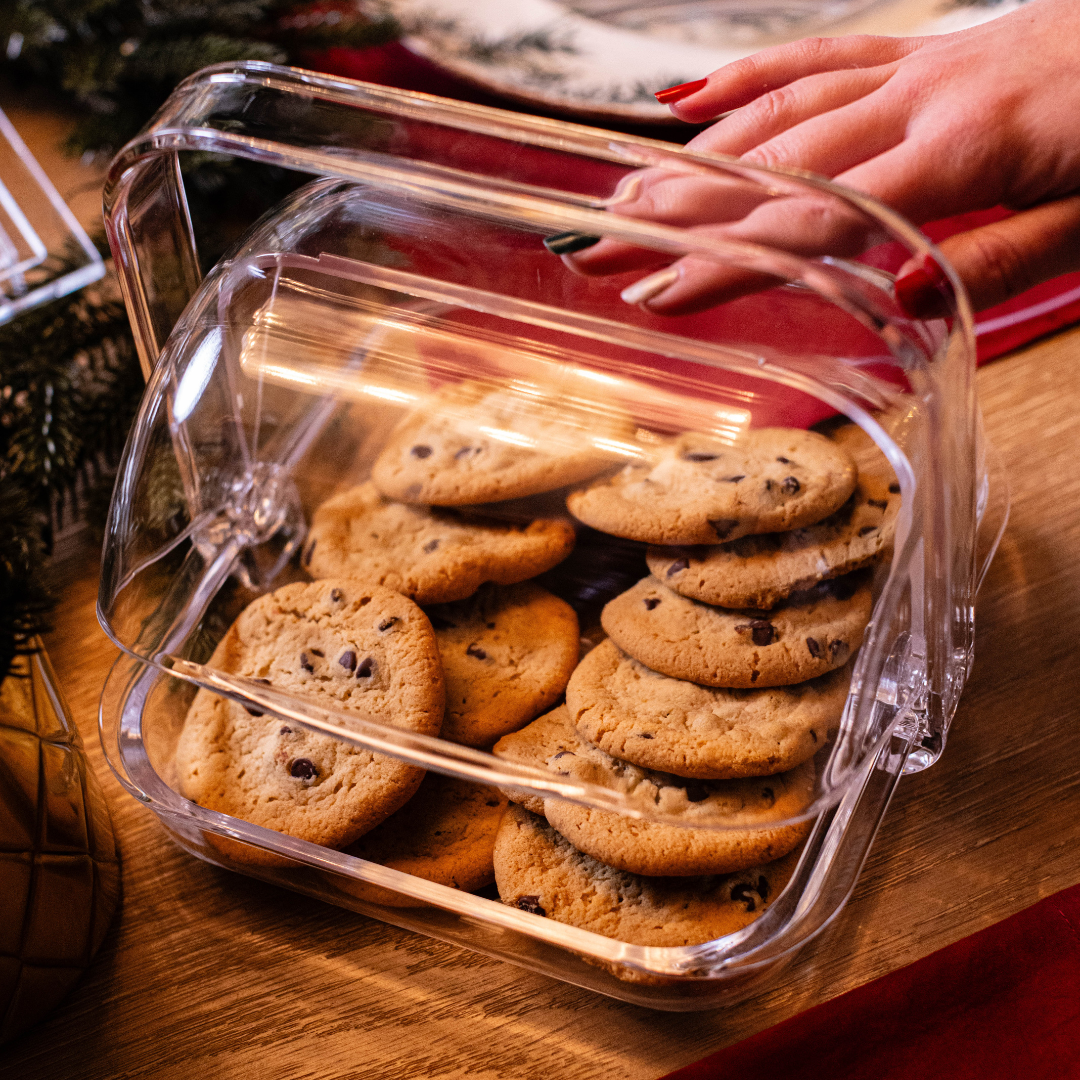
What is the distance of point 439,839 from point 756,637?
0.24 metres

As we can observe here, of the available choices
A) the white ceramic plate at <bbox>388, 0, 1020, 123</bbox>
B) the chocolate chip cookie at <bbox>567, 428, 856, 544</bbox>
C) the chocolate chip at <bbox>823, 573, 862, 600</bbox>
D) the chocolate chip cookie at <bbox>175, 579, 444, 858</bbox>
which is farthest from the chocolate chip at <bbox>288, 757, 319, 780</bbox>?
the white ceramic plate at <bbox>388, 0, 1020, 123</bbox>

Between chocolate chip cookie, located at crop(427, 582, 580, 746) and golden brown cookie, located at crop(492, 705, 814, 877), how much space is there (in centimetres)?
4

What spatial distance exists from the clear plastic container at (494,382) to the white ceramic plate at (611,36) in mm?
380

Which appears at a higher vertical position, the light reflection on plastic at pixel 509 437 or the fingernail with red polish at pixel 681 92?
the fingernail with red polish at pixel 681 92

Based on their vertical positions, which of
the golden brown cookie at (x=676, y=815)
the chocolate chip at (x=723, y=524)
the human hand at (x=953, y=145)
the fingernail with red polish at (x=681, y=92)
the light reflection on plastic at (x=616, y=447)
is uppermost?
the fingernail with red polish at (x=681, y=92)

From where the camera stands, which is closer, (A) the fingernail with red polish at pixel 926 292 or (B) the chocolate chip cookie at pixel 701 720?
(A) the fingernail with red polish at pixel 926 292

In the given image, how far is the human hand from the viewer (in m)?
0.52

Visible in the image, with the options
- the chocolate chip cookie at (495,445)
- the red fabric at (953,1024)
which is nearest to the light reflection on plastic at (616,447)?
the chocolate chip cookie at (495,445)

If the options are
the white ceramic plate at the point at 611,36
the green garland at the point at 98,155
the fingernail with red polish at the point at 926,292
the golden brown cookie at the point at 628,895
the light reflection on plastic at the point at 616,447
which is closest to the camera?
the fingernail with red polish at the point at 926,292

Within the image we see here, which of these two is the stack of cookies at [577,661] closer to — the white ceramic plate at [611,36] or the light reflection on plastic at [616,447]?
the light reflection on plastic at [616,447]

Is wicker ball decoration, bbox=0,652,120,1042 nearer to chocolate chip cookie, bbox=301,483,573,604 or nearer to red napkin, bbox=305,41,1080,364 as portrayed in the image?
chocolate chip cookie, bbox=301,483,573,604

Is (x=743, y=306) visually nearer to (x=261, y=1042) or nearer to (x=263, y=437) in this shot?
(x=263, y=437)

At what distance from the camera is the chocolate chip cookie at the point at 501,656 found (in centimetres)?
65

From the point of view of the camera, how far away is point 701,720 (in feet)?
1.98
